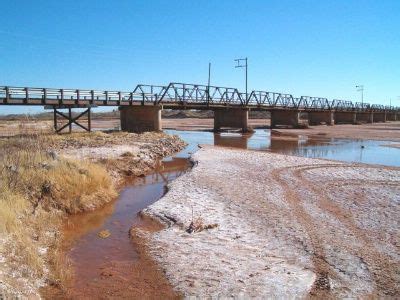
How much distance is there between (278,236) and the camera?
27.8ft

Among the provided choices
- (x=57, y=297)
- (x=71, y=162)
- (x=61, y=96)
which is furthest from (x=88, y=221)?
(x=61, y=96)

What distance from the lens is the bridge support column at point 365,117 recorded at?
93.2 meters

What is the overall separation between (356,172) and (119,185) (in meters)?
9.69

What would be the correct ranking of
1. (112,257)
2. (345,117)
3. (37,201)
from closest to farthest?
(112,257), (37,201), (345,117)

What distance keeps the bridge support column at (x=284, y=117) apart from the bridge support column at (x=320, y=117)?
12058 mm

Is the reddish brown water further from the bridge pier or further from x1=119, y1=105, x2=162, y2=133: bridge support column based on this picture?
the bridge pier

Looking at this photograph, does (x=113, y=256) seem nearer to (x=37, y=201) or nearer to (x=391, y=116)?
(x=37, y=201)

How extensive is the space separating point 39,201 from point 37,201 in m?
0.06

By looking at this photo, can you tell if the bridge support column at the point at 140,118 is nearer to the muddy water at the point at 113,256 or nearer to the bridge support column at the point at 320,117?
the muddy water at the point at 113,256

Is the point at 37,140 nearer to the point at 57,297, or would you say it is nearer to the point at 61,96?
the point at 57,297

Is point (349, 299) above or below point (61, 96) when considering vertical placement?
below

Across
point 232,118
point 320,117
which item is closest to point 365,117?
point 320,117

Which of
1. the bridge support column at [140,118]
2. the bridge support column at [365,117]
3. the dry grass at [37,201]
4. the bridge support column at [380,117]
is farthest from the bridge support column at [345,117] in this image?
the dry grass at [37,201]

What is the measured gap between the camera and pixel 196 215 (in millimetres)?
9930
